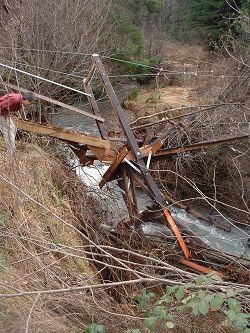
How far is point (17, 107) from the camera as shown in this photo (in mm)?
4941

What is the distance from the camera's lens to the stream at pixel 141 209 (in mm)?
6332

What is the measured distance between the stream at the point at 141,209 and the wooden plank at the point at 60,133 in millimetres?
689

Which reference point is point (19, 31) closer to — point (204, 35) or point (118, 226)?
point (118, 226)

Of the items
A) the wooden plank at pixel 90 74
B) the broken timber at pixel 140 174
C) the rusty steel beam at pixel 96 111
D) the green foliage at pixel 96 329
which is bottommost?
the broken timber at pixel 140 174

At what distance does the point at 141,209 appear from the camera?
9250 millimetres

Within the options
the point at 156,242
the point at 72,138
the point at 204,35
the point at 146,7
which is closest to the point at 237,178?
the point at 156,242

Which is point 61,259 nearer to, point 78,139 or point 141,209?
point 78,139

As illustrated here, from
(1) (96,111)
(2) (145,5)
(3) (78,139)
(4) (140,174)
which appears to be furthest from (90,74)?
(2) (145,5)

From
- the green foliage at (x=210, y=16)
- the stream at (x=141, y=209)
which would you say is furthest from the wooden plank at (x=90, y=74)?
the green foliage at (x=210, y=16)

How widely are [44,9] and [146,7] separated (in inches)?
606

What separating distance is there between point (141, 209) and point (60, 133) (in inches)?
156

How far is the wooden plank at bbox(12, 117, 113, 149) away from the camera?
5625 mm

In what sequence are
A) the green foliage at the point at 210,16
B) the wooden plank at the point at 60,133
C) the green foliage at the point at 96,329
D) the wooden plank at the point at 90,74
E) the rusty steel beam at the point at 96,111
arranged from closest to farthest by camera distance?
the green foliage at the point at 96,329 < the wooden plank at the point at 60,133 < the rusty steel beam at the point at 96,111 < the wooden plank at the point at 90,74 < the green foliage at the point at 210,16

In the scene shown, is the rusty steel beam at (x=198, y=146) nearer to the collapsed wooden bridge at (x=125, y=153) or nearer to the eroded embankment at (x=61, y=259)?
the collapsed wooden bridge at (x=125, y=153)
